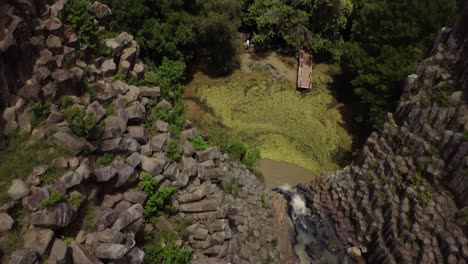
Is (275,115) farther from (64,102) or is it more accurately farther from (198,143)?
(64,102)

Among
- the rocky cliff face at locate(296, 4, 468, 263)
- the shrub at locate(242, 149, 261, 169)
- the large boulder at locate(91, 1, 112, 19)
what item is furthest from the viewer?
the shrub at locate(242, 149, 261, 169)

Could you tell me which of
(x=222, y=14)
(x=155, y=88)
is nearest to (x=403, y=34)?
(x=222, y=14)

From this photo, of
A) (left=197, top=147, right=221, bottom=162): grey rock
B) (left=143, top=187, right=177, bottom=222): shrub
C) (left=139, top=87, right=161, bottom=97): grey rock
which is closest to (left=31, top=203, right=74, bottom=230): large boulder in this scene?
(left=143, top=187, right=177, bottom=222): shrub

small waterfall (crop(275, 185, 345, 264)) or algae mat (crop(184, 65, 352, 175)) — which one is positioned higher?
algae mat (crop(184, 65, 352, 175))


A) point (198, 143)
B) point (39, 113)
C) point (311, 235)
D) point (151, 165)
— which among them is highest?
point (39, 113)

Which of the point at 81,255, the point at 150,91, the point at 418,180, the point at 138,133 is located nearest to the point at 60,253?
the point at 81,255

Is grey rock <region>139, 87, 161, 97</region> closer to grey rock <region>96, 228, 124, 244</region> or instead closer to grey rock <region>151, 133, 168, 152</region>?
grey rock <region>151, 133, 168, 152</region>

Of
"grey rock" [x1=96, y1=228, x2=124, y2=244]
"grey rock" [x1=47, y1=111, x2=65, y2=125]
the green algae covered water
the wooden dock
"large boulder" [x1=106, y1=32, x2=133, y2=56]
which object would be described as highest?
"large boulder" [x1=106, y1=32, x2=133, y2=56]
